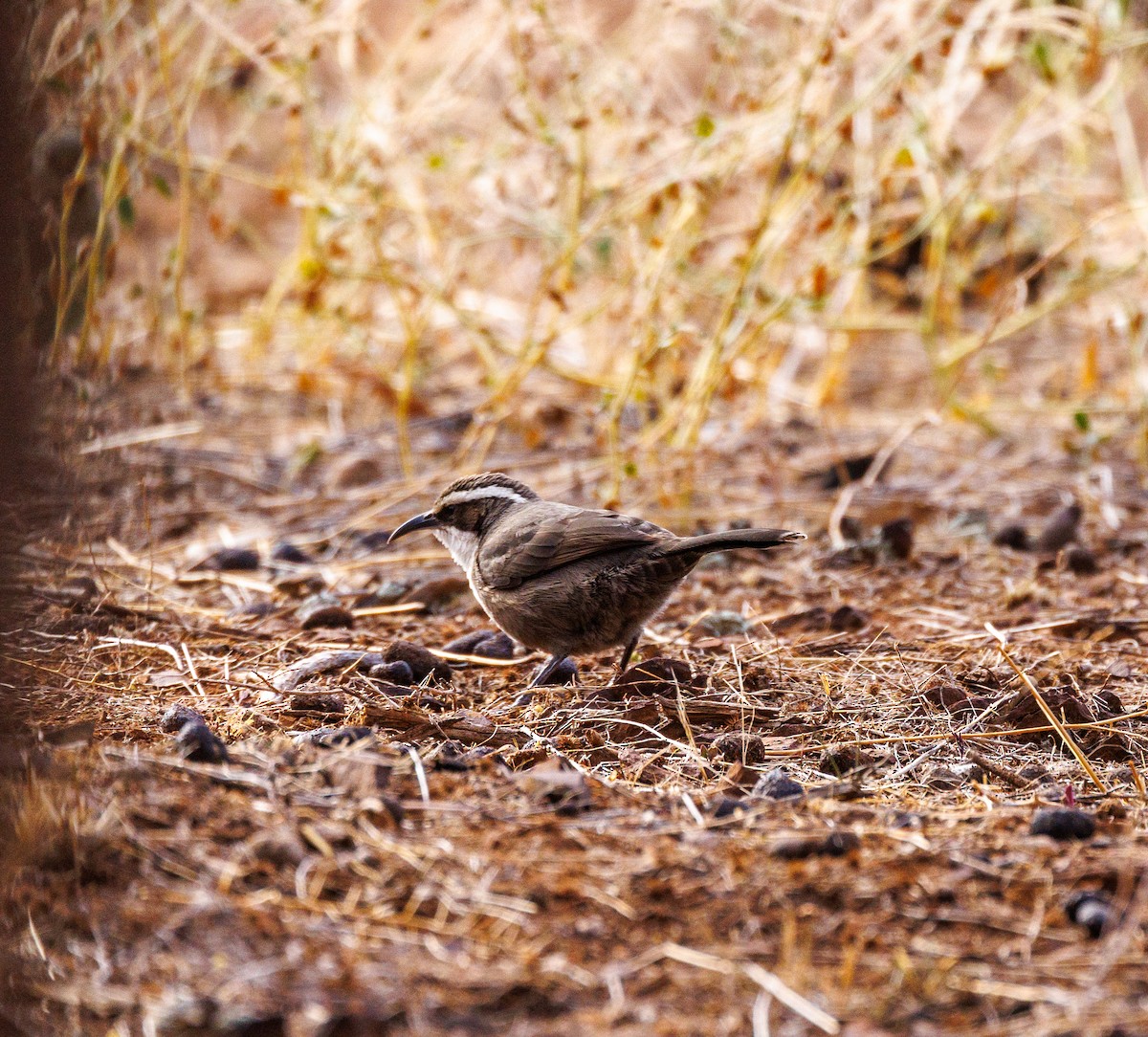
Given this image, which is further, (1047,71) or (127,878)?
(1047,71)

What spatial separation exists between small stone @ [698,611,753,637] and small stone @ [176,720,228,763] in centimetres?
242

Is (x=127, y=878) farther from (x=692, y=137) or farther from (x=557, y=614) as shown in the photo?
(x=692, y=137)

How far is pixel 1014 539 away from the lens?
21.1 feet

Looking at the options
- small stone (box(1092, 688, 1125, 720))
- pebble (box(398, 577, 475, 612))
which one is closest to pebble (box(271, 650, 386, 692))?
pebble (box(398, 577, 475, 612))

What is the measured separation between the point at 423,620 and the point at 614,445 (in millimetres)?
1221

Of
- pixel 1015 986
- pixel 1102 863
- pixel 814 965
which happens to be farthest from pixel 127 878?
pixel 1102 863

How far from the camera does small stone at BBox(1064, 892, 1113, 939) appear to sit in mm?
2795

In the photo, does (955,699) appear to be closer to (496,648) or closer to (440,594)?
(496,648)

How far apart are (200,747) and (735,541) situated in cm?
187

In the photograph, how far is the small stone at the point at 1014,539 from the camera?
6430 mm

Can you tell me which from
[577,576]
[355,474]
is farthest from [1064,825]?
[355,474]

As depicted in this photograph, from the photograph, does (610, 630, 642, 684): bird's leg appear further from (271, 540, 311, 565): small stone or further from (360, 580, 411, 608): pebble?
(271, 540, 311, 565): small stone

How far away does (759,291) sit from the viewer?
263 inches

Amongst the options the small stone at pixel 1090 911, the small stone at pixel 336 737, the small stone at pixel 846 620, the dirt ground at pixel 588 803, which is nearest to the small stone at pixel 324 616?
the dirt ground at pixel 588 803
